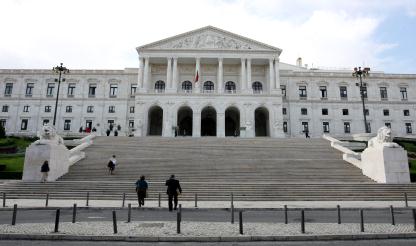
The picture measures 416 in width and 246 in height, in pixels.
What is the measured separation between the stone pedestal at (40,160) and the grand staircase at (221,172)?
0.93 meters

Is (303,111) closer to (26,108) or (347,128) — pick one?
(347,128)

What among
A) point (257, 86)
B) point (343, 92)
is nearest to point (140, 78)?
point (257, 86)

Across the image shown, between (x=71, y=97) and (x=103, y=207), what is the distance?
57.3 meters

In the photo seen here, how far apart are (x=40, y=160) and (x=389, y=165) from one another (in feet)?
89.9

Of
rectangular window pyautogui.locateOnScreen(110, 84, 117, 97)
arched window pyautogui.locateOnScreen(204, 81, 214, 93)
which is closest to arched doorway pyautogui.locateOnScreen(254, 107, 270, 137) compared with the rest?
arched window pyautogui.locateOnScreen(204, 81, 214, 93)

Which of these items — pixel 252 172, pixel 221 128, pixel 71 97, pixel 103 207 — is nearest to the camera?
pixel 103 207

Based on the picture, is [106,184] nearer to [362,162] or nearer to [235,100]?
[362,162]

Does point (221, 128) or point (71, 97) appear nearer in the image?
point (221, 128)

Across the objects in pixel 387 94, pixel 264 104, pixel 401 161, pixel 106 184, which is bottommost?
pixel 106 184

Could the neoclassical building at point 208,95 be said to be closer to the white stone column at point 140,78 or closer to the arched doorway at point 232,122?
the arched doorway at point 232,122

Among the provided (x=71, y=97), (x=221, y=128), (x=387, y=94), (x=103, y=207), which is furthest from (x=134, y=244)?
(x=387, y=94)

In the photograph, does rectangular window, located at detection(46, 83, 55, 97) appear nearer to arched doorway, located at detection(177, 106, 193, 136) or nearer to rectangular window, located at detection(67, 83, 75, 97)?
rectangular window, located at detection(67, 83, 75, 97)

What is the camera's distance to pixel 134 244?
9.74m

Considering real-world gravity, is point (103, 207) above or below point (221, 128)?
below
